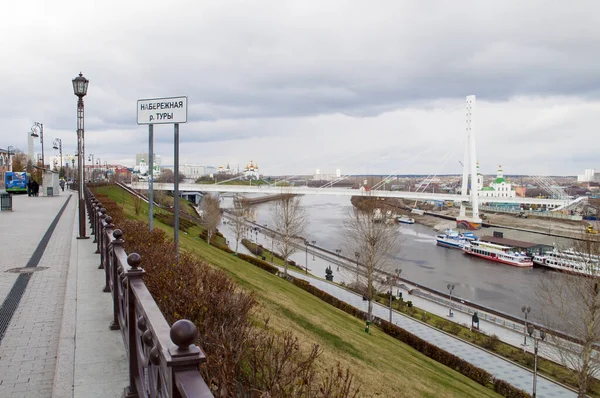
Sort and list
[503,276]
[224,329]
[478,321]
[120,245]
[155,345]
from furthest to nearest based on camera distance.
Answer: [503,276] < [478,321] < [120,245] < [224,329] < [155,345]

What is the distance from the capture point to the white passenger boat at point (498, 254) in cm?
→ 3381

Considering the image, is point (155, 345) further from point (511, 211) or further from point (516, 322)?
point (511, 211)

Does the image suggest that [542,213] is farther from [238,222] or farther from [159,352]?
[159,352]

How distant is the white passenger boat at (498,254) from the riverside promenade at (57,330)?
32.7 m

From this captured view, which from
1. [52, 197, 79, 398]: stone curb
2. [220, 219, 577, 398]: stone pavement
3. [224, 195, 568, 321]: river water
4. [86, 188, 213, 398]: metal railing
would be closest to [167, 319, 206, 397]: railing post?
[86, 188, 213, 398]: metal railing

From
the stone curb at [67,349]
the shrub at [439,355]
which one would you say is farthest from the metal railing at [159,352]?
the shrub at [439,355]

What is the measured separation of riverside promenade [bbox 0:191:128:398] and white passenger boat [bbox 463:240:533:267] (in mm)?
32733

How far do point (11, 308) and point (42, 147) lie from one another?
30.0m

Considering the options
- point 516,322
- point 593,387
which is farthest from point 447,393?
point 516,322

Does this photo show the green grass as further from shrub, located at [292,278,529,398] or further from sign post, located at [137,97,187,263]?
sign post, located at [137,97,187,263]

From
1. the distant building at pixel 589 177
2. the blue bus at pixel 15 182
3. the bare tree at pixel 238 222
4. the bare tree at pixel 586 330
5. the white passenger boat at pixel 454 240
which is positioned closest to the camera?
the bare tree at pixel 586 330

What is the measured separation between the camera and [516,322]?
63.2 ft

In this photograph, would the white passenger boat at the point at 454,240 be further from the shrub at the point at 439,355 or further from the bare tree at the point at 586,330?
the shrub at the point at 439,355

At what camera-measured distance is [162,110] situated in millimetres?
5395
